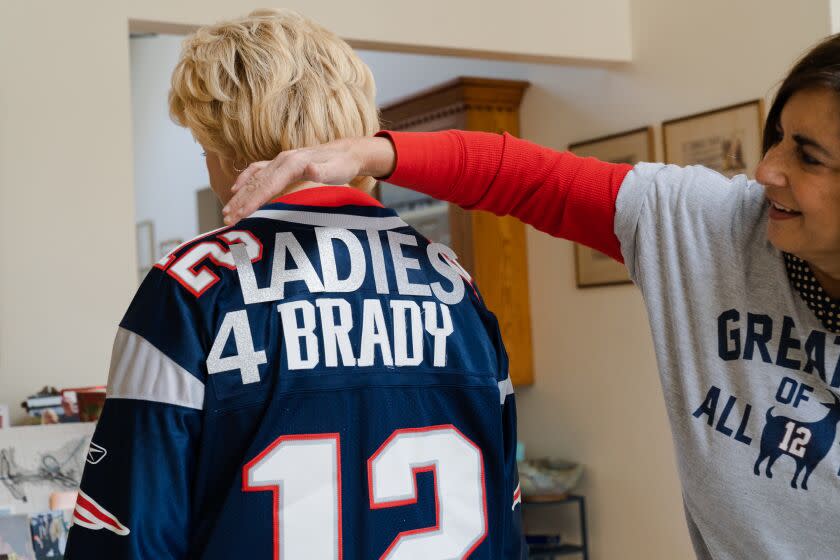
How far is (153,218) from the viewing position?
793 cm

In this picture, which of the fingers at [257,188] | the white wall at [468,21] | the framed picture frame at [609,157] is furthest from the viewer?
the framed picture frame at [609,157]

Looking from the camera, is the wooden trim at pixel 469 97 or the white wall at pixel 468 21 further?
the wooden trim at pixel 469 97

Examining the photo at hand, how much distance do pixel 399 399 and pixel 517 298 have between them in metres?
3.77

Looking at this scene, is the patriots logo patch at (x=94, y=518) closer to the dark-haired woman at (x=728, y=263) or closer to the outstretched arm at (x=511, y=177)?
the dark-haired woman at (x=728, y=263)

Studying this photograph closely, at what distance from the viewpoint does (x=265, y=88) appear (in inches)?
53.0

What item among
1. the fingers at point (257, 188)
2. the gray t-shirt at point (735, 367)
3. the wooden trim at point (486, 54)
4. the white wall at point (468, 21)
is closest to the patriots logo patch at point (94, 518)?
the fingers at point (257, 188)

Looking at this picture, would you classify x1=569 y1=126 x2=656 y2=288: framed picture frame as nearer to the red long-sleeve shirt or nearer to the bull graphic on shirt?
the red long-sleeve shirt

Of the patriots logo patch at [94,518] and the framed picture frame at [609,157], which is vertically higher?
the framed picture frame at [609,157]

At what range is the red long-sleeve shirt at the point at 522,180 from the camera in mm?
1417

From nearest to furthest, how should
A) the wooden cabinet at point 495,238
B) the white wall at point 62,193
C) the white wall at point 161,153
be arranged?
the white wall at point 62,193 → the wooden cabinet at point 495,238 → the white wall at point 161,153

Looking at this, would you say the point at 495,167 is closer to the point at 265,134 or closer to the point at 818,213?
the point at 265,134

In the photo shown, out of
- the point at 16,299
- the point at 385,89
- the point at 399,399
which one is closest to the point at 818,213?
the point at 399,399

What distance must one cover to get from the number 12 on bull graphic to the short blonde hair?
41cm

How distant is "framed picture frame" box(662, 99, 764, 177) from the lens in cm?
390
